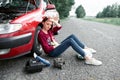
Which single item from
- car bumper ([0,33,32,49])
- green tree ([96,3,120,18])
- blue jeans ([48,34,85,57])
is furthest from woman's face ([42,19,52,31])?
green tree ([96,3,120,18])

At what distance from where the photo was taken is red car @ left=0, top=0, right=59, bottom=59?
3.78m

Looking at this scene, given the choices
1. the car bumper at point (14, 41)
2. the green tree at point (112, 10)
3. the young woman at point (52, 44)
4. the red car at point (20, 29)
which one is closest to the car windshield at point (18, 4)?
the red car at point (20, 29)

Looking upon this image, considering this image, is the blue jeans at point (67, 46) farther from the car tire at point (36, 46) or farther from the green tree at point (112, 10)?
the green tree at point (112, 10)

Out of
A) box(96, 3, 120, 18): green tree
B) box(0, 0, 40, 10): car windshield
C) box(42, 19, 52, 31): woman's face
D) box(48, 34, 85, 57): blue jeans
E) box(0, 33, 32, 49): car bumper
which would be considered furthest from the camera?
box(96, 3, 120, 18): green tree

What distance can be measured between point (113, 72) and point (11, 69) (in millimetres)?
1945

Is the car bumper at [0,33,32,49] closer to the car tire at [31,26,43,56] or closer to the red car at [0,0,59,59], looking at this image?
the red car at [0,0,59,59]

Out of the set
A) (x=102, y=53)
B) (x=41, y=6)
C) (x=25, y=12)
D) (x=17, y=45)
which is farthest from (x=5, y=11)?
(x=102, y=53)

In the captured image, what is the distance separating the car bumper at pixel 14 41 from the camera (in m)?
3.70

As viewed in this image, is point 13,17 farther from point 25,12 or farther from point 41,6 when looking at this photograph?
point 41,6

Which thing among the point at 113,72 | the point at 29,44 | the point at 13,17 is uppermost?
the point at 13,17

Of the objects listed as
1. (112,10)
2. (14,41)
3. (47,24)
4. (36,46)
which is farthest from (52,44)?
(112,10)

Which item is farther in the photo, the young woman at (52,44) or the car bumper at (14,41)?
the young woman at (52,44)

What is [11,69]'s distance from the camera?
13.7ft

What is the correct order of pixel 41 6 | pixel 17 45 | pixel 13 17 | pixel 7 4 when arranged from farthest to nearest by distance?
pixel 7 4 → pixel 41 6 → pixel 13 17 → pixel 17 45
